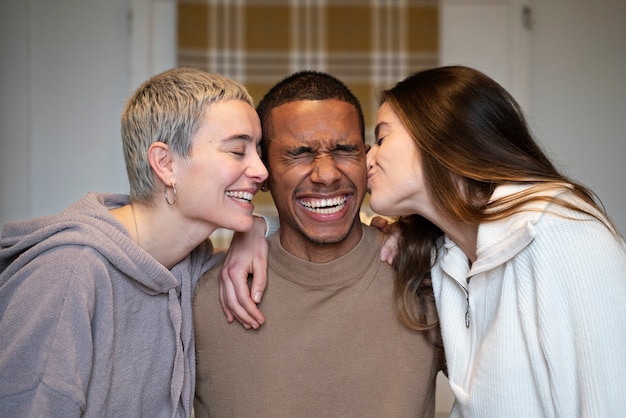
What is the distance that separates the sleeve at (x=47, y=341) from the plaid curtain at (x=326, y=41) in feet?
5.48

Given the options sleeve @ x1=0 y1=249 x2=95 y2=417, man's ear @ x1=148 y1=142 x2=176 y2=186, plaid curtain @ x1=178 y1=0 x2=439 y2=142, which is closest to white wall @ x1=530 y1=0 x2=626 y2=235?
plaid curtain @ x1=178 y1=0 x2=439 y2=142

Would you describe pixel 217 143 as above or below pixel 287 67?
below

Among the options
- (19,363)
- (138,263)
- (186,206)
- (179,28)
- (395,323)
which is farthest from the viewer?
(179,28)

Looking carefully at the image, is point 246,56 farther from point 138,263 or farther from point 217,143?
point 138,263

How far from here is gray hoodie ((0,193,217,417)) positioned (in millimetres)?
1347

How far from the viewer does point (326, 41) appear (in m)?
2.96

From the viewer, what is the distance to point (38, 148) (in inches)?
117

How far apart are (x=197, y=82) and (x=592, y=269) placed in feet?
3.26

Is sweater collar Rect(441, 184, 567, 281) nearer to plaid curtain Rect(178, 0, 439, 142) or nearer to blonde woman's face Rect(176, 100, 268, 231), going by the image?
blonde woman's face Rect(176, 100, 268, 231)

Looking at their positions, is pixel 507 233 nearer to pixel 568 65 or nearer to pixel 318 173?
pixel 318 173

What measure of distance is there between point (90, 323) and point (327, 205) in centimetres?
70

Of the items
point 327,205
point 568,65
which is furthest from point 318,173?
point 568,65

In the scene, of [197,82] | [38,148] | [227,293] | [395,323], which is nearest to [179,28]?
[38,148]

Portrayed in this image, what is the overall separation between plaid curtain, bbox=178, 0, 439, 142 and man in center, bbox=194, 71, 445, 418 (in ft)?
3.27
